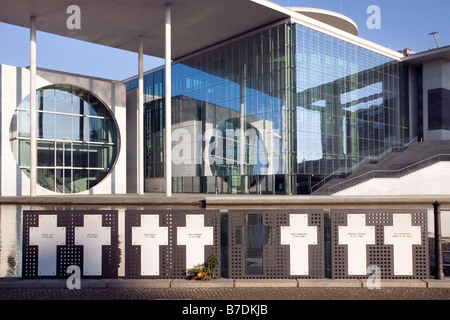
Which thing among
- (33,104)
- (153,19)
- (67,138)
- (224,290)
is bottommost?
(224,290)

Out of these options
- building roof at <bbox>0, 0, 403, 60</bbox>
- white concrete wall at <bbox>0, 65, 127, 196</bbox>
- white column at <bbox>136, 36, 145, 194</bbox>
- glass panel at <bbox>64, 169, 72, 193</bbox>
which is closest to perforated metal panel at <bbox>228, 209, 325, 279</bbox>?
building roof at <bbox>0, 0, 403, 60</bbox>

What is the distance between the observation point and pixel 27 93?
3512cm

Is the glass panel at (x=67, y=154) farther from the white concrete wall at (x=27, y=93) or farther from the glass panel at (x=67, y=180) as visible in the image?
the white concrete wall at (x=27, y=93)

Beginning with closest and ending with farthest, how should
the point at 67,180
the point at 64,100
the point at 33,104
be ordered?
the point at 33,104, the point at 67,180, the point at 64,100

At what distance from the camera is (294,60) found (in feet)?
113

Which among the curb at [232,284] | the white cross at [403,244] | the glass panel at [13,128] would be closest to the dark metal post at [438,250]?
the curb at [232,284]

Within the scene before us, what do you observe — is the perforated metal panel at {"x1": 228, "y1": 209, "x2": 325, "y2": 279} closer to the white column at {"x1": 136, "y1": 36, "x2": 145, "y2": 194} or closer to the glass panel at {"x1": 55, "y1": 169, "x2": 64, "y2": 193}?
the white column at {"x1": 136, "y1": 36, "x2": 145, "y2": 194}

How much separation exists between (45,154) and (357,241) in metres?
34.2

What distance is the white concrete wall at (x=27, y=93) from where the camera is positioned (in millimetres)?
33750

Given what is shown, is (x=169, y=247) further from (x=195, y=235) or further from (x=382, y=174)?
(x=382, y=174)

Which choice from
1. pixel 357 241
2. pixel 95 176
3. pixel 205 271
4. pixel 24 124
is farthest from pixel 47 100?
pixel 357 241
